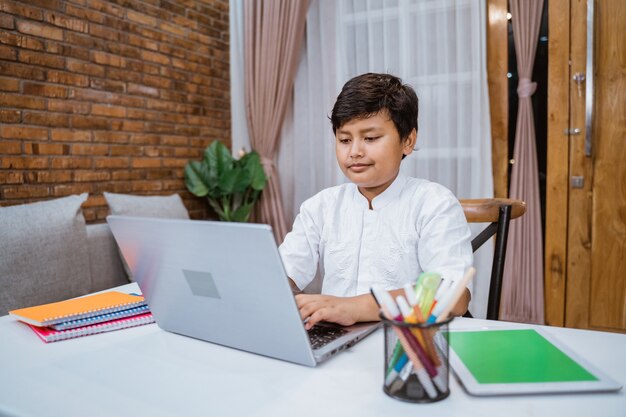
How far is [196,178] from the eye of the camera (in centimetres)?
343

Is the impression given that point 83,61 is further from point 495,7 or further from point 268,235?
point 268,235

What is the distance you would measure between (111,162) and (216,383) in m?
2.47

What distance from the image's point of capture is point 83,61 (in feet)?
8.98

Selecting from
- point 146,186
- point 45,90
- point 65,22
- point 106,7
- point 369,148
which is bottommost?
point 146,186

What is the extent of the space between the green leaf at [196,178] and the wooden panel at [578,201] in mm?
2264

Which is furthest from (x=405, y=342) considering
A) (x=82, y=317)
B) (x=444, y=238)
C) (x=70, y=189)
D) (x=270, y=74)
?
(x=270, y=74)

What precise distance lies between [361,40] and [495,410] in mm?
3008

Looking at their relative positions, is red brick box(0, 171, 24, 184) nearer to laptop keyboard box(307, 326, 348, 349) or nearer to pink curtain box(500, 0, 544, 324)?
laptop keyboard box(307, 326, 348, 349)

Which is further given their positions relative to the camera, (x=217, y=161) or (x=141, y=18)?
(x=217, y=161)

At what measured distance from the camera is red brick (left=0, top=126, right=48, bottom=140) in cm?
238

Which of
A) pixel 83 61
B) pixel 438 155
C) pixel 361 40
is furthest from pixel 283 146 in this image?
pixel 83 61

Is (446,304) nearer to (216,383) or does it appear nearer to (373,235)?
(216,383)

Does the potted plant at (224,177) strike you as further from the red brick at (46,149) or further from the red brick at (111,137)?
the red brick at (46,149)

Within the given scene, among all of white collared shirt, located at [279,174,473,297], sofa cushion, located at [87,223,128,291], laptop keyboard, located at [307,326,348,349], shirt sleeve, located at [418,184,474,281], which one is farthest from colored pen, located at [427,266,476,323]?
sofa cushion, located at [87,223,128,291]
